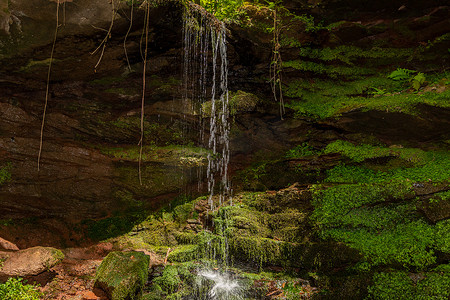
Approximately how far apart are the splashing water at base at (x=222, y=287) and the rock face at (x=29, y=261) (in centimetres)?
267

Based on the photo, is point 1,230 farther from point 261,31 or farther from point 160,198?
point 261,31

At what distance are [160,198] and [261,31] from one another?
4809 millimetres

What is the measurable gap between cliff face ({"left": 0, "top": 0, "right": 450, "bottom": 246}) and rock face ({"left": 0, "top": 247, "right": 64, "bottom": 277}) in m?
1.28

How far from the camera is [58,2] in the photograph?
A: 4.75m

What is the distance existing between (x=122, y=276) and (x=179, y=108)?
4170 millimetres

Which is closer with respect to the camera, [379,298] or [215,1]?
[379,298]

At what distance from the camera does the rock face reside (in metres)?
4.68

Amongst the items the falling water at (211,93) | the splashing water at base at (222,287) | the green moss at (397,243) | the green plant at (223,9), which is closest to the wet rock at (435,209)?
the green moss at (397,243)

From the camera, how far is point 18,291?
4.44m

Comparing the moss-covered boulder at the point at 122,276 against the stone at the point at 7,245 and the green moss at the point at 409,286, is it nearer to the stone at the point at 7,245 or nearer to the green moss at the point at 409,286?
the stone at the point at 7,245

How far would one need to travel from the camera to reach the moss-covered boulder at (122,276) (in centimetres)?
452

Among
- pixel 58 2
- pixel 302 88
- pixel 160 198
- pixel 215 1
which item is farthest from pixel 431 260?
pixel 58 2

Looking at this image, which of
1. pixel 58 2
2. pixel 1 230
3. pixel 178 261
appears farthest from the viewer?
pixel 1 230

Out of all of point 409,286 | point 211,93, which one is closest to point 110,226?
point 211,93
